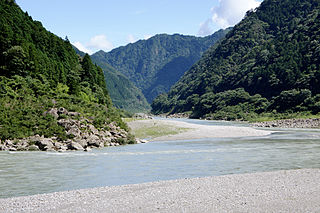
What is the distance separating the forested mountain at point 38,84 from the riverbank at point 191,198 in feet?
87.9

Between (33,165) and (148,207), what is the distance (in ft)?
56.5

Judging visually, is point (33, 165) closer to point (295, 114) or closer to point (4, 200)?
point (4, 200)

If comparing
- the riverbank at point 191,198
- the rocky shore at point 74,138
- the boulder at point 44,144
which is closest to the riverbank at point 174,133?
the rocky shore at point 74,138

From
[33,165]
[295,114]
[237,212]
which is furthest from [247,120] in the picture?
[237,212]

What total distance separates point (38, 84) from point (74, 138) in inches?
843

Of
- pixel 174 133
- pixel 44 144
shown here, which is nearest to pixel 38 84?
pixel 44 144

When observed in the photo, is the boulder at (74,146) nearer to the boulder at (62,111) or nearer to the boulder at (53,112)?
the boulder at (53,112)

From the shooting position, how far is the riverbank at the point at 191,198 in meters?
15.3

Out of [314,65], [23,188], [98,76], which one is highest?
[314,65]

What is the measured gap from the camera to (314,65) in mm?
157500

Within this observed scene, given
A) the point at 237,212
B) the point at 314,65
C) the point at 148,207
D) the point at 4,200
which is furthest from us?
the point at 314,65

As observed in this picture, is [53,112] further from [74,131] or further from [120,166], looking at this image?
[120,166]

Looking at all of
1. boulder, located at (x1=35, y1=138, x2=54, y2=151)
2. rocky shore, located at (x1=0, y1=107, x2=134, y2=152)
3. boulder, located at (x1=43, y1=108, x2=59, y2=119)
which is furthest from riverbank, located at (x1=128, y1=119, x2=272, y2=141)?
boulder, located at (x1=35, y1=138, x2=54, y2=151)

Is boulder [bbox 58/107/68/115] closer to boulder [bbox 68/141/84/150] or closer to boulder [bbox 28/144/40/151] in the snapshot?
boulder [bbox 68/141/84/150]
